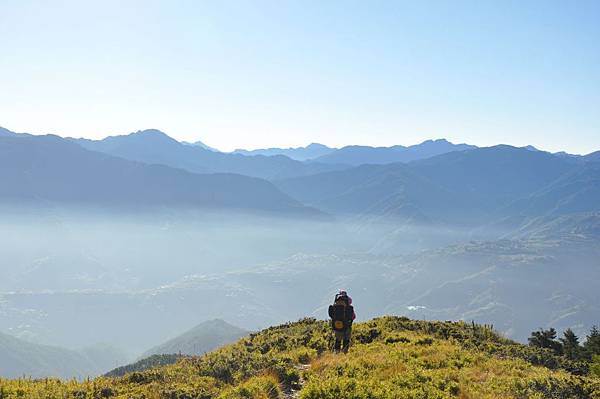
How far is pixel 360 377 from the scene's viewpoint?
563 inches

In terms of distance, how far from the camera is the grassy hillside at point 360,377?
13.1 m

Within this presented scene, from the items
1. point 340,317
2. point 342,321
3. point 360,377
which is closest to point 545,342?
point 342,321

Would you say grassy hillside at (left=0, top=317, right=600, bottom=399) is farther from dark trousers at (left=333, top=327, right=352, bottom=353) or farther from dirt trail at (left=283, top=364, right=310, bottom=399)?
dark trousers at (left=333, top=327, right=352, bottom=353)

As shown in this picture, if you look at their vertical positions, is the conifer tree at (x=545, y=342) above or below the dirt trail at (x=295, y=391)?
below

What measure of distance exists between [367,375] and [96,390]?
8036mm

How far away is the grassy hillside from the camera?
43.1ft

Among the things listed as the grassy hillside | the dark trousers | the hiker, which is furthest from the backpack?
the grassy hillside

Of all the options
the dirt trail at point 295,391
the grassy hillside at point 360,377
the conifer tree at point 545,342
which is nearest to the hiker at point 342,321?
the grassy hillside at point 360,377

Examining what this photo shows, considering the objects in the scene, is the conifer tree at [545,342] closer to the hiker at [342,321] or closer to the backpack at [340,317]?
the hiker at [342,321]

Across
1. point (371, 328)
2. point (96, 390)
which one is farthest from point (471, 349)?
point (96, 390)

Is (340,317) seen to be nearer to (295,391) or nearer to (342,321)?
(342,321)

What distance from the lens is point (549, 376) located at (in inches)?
591

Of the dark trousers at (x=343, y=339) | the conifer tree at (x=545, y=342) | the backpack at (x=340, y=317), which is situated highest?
the backpack at (x=340, y=317)

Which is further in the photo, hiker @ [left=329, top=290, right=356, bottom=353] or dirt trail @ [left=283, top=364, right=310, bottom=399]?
hiker @ [left=329, top=290, right=356, bottom=353]
